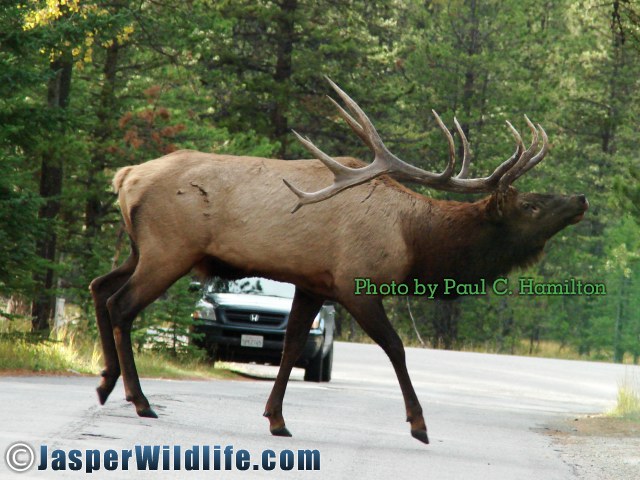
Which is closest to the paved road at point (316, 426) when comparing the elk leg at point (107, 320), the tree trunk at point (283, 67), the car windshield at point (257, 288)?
the elk leg at point (107, 320)

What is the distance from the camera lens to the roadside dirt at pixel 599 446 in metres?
9.65

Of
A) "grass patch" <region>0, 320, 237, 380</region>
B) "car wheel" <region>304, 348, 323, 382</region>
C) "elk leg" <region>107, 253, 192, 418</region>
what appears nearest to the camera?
"elk leg" <region>107, 253, 192, 418</region>

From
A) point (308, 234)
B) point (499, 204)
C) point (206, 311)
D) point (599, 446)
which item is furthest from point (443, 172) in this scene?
point (206, 311)

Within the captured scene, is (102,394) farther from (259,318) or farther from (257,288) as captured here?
(257,288)

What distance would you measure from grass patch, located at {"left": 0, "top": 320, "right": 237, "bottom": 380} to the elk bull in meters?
5.28

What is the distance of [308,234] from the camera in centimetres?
999

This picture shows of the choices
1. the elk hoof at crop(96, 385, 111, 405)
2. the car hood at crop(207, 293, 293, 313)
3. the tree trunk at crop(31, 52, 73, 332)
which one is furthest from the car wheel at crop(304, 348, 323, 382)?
the elk hoof at crop(96, 385, 111, 405)

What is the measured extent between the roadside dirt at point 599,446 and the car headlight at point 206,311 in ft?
19.2

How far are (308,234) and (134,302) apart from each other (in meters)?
1.40

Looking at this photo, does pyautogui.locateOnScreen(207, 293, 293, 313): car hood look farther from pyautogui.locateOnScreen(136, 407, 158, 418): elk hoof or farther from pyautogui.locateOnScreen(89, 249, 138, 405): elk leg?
pyautogui.locateOnScreen(136, 407, 158, 418): elk hoof

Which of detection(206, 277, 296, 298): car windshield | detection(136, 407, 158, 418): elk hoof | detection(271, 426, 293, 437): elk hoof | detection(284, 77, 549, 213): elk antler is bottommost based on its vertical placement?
detection(271, 426, 293, 437): elk hoof

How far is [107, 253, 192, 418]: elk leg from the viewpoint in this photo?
10.1 m

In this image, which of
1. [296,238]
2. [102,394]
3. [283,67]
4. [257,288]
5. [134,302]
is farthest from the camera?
[283,67]

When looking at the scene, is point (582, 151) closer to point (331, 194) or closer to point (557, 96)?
point (557, 96)
